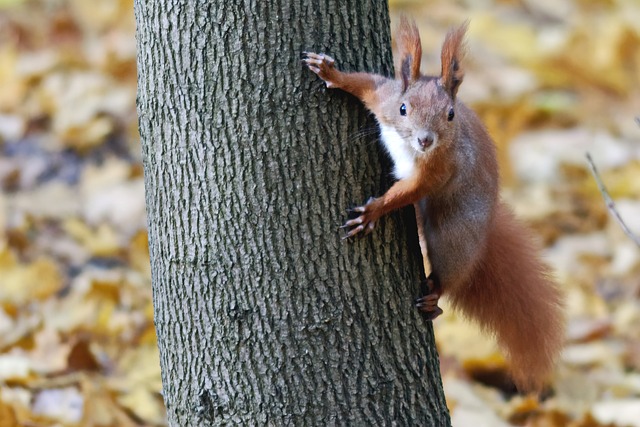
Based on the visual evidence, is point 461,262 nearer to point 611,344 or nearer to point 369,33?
point 369,33

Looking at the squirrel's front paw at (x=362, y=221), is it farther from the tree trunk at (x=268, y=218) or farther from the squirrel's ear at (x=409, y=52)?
the squirrel's ear at (x=409, y=52)

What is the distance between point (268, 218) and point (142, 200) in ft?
8.68

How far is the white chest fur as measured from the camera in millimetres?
2176

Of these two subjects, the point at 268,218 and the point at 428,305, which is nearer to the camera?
the point at 268,218

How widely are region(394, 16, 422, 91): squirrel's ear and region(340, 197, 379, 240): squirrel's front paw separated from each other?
1.15 ft

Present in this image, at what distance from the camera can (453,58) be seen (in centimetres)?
223

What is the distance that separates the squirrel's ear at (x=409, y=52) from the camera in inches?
88.0

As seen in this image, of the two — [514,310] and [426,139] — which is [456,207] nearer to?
[426,139]

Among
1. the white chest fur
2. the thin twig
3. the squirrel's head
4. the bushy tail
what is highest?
A: the squirrel's head

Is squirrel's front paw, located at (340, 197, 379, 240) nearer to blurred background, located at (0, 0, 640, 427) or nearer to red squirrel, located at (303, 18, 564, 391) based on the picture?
red squirrel, located at (303, 18, 564, 391)

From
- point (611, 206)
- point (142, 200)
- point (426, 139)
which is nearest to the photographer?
point (426, 139)

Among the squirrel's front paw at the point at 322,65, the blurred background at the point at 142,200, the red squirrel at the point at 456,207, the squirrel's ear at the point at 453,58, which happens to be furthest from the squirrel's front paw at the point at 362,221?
the blurred background at the point at 142,200

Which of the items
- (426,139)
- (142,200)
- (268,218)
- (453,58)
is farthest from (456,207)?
(142,200)

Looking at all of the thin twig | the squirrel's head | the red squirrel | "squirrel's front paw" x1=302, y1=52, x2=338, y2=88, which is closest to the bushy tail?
the red squirrel
